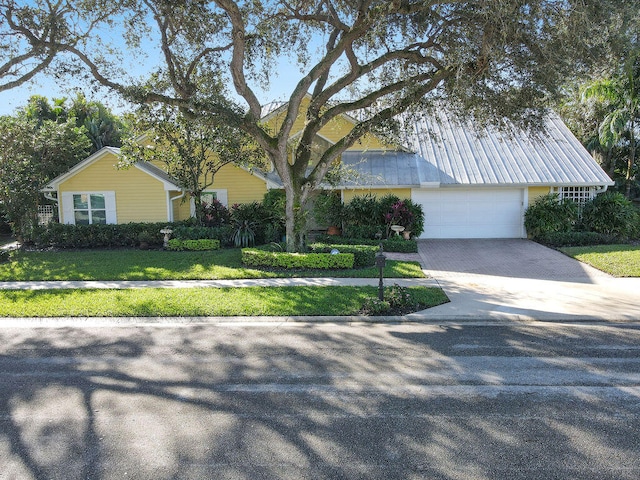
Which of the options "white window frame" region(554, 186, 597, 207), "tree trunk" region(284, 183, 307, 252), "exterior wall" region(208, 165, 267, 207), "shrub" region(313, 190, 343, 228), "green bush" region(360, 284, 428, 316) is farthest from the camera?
"exterior wall" region(208, 165, 267, 207)

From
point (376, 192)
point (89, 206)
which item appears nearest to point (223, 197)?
point (89, 206)

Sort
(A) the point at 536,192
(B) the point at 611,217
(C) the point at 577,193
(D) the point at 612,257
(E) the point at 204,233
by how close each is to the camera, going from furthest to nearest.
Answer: (A) the point at 536,192 → (C) the point at 577,193 → (B) the point at 611,217 → (E) the point at 204,233 → (D) the point at 612,257

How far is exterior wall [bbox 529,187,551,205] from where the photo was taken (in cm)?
1988

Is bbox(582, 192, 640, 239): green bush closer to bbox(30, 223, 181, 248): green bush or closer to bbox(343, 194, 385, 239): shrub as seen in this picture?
bbox(343, 194, 385, 239): shrub

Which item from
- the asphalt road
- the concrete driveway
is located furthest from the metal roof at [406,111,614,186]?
the asphalt road

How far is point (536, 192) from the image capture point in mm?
19953

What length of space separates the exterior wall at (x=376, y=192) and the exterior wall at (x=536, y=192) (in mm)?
5008

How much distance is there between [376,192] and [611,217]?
9.11 meters

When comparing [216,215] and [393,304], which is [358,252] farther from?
[216,215]

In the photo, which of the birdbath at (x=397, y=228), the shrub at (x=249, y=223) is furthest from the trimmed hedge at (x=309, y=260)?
the birdbath at (x=397, y=228)

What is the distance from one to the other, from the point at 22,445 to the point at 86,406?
93cm

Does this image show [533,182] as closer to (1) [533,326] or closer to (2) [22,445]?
(1) [533,326]

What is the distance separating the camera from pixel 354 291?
11.1m

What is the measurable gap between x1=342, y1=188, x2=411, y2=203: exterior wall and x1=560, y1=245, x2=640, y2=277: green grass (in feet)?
21.0
